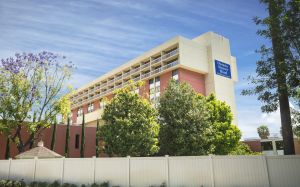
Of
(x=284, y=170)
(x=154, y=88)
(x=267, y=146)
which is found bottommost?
(x=284, y=170)

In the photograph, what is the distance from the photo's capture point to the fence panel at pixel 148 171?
56.3 feet

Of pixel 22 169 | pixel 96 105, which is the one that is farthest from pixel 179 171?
pixel 96 105

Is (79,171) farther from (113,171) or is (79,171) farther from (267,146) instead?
(267,146)

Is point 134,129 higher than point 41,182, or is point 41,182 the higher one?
point 134,129

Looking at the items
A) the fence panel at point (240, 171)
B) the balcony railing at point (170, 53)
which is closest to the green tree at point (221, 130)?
the balcony railing at point (170, 53)

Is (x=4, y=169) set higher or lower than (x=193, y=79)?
lower

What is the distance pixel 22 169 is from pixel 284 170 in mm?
19212

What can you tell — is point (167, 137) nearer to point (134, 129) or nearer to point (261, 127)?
Result: point (134, 129)

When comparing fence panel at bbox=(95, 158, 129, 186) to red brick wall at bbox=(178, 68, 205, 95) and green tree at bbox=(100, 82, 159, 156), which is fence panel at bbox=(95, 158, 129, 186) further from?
red brick wall at bbox=(178, 68, 205, 95)

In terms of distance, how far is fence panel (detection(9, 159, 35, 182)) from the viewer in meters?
22.9

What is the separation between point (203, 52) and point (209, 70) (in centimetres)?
405

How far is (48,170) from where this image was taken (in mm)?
21703

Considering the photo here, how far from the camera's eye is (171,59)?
6153 centimetres

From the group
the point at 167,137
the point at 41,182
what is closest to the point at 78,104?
the point at 167,137
